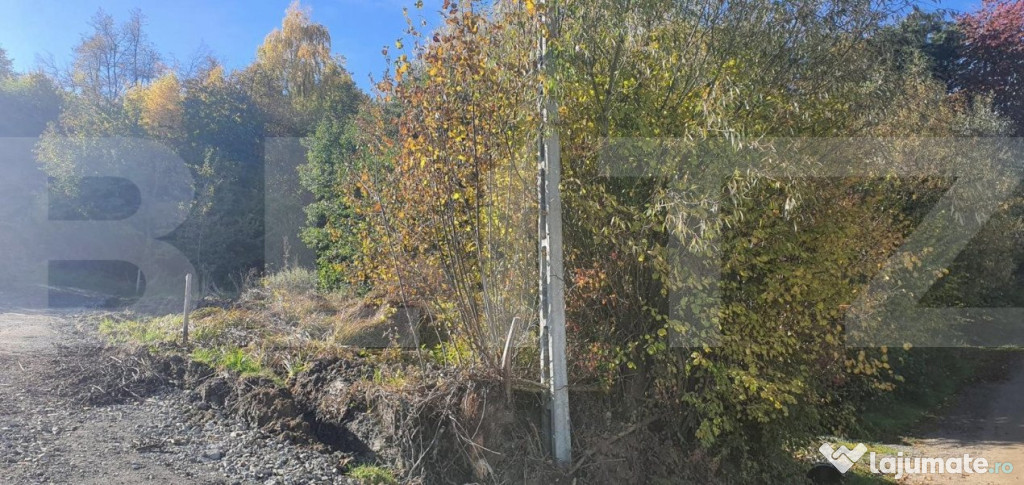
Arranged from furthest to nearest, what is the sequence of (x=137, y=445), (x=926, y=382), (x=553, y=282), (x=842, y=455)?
(x=926, y=382) → (x=842, y=455) → (x=137, y=445) → (x=553, y=282)

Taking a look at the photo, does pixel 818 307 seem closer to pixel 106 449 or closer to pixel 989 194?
pixel 106 449

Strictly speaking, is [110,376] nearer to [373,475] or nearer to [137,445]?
[137,445]

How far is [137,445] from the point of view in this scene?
5.65 metres

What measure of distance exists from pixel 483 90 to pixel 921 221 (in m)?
7.35

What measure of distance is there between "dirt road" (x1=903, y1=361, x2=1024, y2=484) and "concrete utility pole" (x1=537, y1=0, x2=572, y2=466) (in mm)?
5360

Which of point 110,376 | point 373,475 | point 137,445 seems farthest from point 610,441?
point 110,376

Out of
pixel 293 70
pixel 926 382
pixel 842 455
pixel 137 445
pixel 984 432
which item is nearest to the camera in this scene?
pixel 137 445

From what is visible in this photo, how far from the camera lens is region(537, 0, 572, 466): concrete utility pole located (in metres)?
5.40

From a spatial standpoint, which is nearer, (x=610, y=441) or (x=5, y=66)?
(x=610, y=441)

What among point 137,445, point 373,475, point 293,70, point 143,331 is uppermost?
point 293,70

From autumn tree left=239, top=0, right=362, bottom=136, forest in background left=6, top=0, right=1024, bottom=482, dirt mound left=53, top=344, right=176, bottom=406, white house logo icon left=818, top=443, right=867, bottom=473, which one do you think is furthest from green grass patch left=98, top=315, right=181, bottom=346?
autumn tree left=239, top=0, right=362, bottom=136

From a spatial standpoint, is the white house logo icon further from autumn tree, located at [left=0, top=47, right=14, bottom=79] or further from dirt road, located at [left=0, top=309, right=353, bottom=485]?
autumn tree, located at [left=0, top=47, right=14, bottom=79]

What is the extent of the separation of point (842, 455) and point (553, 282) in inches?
189

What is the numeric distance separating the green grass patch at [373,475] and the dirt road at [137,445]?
10cm
